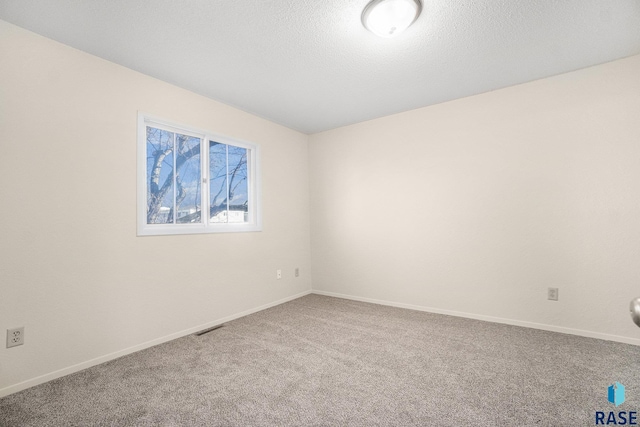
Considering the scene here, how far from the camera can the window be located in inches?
107

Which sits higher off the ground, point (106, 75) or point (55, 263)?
point (106, 75)

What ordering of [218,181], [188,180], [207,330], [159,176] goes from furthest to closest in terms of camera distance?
[218,181] → [188,180] → [207,330] → [159,176]

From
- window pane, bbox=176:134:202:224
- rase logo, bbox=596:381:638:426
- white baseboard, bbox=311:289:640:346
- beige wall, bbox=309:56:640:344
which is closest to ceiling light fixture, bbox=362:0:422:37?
beige wall, bbox=309:56:640:344

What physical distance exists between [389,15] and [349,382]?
2.38 metres

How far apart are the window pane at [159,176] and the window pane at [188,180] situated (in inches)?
3.1

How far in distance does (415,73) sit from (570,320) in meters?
2.65

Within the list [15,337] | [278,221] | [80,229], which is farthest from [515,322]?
[15,337]

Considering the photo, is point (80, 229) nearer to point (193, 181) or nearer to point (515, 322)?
point (193, 181)

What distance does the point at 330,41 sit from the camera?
218cm

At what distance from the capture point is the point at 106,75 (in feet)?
7.77

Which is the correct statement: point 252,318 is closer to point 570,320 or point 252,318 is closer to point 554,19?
point 570,320

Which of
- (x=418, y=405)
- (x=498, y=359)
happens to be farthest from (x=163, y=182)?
(x=498, y=359)

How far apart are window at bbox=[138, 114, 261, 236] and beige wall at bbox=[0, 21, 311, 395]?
0.35 ft

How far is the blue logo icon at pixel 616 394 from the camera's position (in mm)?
1637
